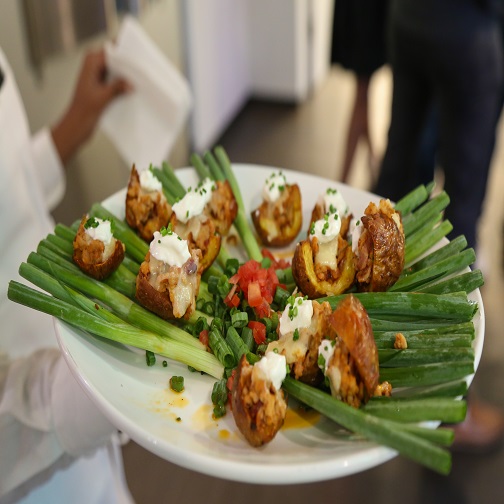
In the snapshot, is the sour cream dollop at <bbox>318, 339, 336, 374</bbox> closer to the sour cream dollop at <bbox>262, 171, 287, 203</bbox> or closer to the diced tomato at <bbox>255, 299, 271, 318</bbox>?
the diced tomato at <bbox>255, 299, 271, 318</bbox>

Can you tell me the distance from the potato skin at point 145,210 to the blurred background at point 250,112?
126cm

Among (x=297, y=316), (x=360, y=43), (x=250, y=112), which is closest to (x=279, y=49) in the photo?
(x=250, y=112)

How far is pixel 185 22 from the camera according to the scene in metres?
3.87

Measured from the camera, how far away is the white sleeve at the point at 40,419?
116 centimetres

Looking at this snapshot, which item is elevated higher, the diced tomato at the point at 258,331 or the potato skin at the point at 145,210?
the potato skin at the point at 145,210

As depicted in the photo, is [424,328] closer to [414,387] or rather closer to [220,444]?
[414,387]

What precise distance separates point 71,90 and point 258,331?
1994 millimetres

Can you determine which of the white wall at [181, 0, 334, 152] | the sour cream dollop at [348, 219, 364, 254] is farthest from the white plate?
the white wall at [181, 0, 334, 152]

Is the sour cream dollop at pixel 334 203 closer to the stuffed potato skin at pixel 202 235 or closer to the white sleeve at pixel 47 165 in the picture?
the stuffed potato skin at pixel 202 235

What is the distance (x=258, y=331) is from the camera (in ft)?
3.46

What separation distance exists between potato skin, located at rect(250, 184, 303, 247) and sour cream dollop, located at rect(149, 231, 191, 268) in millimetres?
312

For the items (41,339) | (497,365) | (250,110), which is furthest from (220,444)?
(250,110)

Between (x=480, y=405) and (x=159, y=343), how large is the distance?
2.02 meters

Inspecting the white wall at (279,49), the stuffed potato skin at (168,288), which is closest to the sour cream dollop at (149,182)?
the stuffed potato skin at (168,288)
